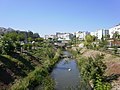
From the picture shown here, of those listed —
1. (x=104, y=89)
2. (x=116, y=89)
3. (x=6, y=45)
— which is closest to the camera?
(x=104, y=89)

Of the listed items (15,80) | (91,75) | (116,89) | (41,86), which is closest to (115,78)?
(91,75)

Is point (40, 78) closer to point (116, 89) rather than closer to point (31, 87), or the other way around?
point (31, 87)

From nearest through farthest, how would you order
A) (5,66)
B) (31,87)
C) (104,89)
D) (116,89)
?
(104,89) < (116,89) < (31,87) < (5,66)

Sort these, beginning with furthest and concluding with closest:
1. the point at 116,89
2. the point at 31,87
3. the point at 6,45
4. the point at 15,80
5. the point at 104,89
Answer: the point at 6,45
the point at 15,80
the point at 31,87
the point at 116,89
the point at 104,89

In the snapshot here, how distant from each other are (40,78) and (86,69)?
16.3ft

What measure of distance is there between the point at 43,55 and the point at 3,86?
3144 centimetres

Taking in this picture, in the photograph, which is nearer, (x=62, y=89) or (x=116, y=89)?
(x=116, y=89)

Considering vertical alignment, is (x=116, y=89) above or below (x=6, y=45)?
below

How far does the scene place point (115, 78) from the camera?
25.8m

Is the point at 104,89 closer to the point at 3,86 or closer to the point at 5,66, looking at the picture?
the point at 3,86

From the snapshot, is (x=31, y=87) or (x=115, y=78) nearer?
(x=31, y=87)

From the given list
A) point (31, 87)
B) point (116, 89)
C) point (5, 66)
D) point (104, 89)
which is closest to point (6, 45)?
point (5, 66)

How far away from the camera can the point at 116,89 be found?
21016 millimetres

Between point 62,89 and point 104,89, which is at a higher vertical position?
point 104,89
